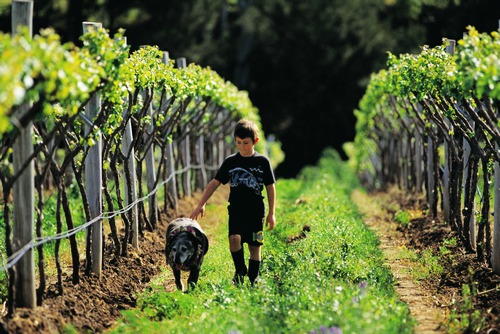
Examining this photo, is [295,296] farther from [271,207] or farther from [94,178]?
[94,178]

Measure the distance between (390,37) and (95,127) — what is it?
3801cm

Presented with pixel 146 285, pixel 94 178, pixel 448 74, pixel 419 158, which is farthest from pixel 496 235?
pixel 419 158

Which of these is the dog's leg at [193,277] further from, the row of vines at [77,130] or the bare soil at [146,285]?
the row of vines at [77,130]

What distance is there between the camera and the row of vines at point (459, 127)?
21.3ft

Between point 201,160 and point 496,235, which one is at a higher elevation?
point 201,160

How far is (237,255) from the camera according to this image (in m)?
8.05

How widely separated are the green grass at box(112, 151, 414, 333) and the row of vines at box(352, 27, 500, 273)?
3.87 feet

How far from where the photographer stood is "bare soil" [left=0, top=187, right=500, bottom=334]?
6641mm

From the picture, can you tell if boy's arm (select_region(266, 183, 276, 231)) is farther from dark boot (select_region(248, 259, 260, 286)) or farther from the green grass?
the green grass

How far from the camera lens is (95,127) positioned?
301 inches

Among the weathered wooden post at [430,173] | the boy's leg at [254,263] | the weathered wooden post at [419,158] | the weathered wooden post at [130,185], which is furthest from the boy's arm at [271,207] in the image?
Answer: the weathered wooden post at [419,158]

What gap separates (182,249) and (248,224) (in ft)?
2.25

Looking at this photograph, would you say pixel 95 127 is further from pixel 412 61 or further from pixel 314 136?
pixel 314 136

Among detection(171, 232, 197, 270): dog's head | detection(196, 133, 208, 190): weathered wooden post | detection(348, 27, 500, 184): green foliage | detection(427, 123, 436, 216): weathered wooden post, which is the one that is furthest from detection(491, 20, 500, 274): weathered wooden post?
detection(196, 133, 208, 190): weathered wooden post
